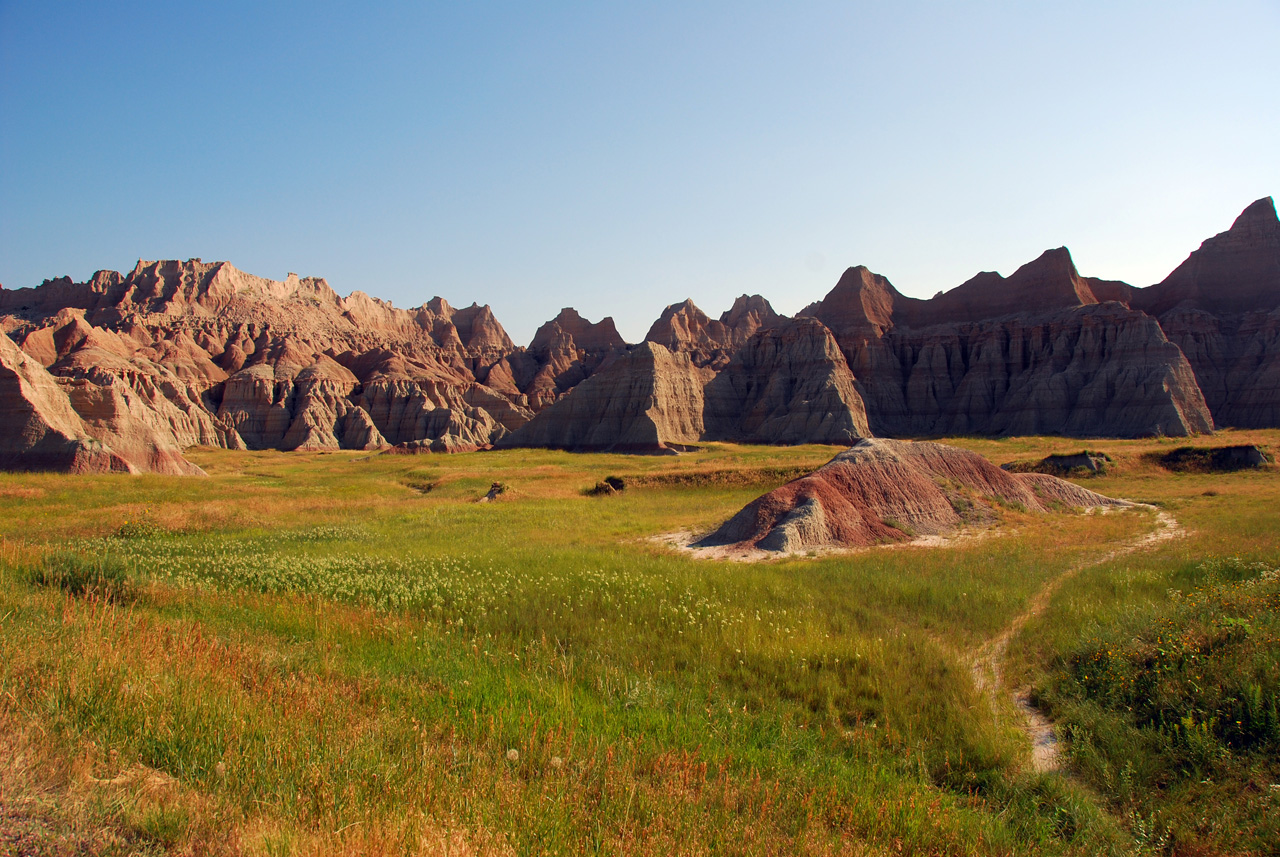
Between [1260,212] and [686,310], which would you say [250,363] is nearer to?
[686,310]

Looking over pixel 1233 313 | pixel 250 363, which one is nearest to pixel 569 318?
pixel 250 363

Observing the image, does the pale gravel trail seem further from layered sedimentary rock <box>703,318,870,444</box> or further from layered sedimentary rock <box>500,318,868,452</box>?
layered sedimentary rock <box>703,318,870,444</box>

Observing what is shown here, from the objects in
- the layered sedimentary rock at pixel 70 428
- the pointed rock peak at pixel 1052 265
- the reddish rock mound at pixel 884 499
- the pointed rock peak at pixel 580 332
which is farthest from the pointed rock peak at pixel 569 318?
the reddish rock mound at pixel 884 499

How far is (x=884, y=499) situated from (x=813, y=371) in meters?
74.4

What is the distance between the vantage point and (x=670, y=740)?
6059mm

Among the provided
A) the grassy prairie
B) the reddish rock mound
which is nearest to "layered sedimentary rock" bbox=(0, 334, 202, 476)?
the grassy prairie

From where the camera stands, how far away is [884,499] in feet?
80.4

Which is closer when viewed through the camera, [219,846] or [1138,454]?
[219,846]

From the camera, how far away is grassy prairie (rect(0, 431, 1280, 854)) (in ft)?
13.7

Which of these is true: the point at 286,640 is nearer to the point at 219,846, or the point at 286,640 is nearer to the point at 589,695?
the point at 589,695

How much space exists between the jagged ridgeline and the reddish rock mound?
2156 inches

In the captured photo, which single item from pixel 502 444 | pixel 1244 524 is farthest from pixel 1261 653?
pixel 502 444

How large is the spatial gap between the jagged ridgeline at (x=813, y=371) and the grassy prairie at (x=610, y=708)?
57.8 metres

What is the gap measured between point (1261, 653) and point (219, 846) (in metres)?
10.1
